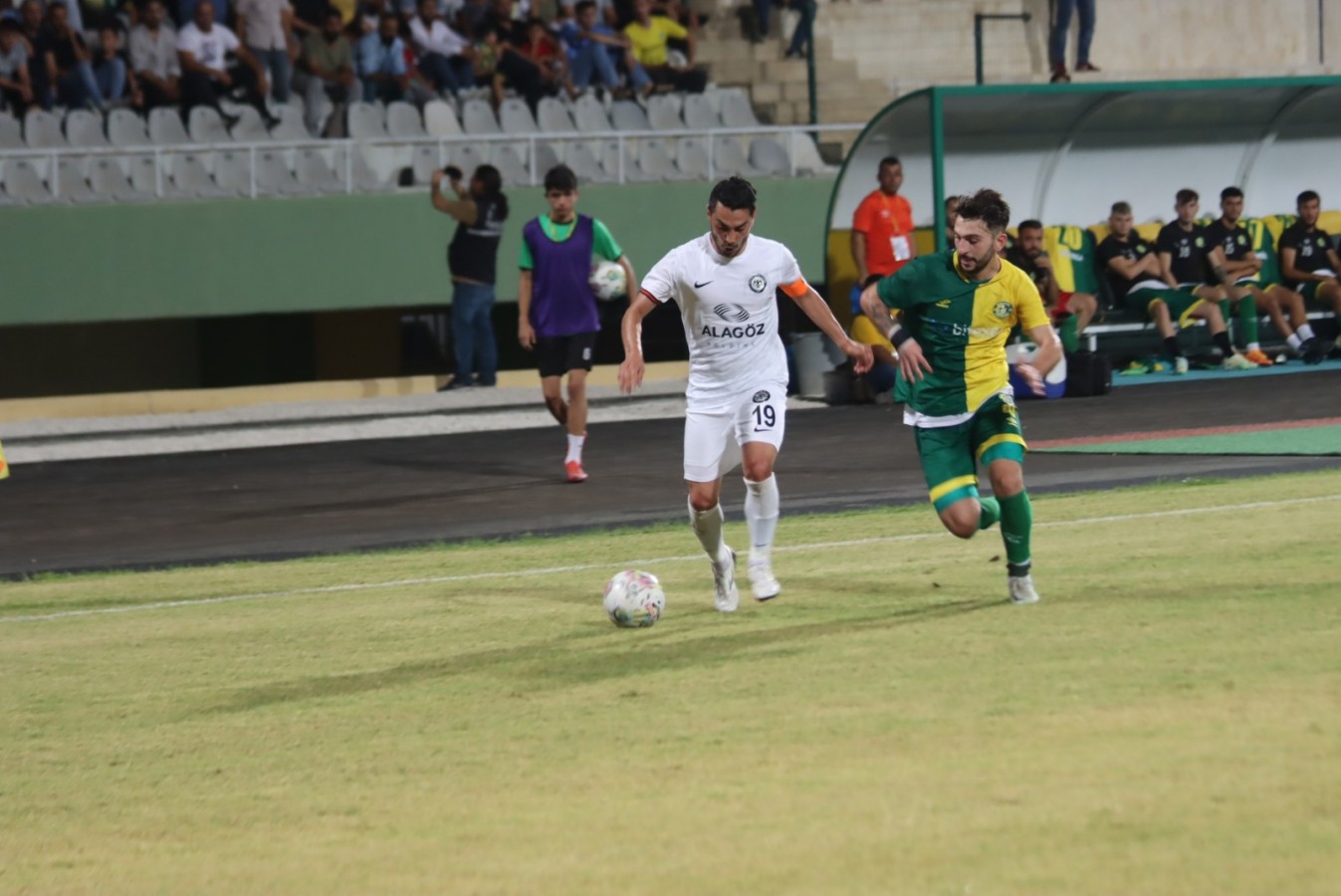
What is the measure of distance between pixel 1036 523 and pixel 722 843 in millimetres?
6854

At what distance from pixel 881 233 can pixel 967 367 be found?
12.0m

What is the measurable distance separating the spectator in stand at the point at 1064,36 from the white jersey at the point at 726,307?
2067 centimetres

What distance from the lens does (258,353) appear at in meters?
28.6

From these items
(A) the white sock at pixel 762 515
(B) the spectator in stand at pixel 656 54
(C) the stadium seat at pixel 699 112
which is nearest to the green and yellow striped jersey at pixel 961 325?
(A) the white sock at pixel 762 515

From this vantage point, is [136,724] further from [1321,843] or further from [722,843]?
[1321,843]

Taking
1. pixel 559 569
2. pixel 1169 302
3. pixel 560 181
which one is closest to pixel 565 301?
pixel 560 181

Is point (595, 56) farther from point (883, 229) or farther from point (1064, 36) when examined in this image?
point (883, 229)

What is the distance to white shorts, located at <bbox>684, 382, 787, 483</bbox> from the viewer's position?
9.65m

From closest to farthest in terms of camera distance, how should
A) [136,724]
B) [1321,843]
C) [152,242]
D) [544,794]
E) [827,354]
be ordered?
1. [1321,843]
2. [544,794]
3. [136,724]
4. [827,354]
5. [152,242]

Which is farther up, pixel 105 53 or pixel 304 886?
pixel 105 53

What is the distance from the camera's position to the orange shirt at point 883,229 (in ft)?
68.8

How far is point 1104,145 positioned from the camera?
2408 centimetres

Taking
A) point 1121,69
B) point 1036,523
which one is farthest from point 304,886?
point 1121,69

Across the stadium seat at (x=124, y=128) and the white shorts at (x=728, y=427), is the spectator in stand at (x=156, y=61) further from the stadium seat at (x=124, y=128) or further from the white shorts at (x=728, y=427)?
the white shorts at (x=728, y=427)
